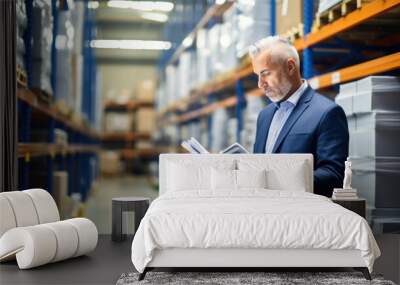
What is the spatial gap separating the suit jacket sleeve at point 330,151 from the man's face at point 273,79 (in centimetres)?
59

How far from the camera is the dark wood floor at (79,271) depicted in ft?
12.9

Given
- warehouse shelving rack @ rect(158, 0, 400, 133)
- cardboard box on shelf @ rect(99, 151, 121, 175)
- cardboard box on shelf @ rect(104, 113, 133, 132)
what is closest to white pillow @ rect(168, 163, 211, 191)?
warehouse shelving rack @ rect(158, 0, 400, 133)

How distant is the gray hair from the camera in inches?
241

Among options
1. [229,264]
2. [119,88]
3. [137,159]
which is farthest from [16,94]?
[119,88]

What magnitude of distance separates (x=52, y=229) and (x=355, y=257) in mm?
2119

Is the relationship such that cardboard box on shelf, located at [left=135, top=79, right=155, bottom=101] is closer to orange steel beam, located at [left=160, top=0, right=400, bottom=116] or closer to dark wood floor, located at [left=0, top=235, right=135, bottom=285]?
orange steel beam, located at [left=160, top=0, right=400, bottom=116]

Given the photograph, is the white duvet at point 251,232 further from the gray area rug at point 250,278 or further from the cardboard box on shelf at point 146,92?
the cardboard box on shelf at point 146,92

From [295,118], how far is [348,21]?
1.05m

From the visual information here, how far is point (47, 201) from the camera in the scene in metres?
4.90

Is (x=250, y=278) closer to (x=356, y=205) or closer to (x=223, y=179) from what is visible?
(x=223, y=179)

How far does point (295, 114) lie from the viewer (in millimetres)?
5906

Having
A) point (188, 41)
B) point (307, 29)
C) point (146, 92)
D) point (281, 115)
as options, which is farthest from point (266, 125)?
point (146, 92)

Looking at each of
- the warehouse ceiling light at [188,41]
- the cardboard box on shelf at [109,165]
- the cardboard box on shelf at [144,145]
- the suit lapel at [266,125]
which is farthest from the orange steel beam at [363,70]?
the cardboard box on shelf at [144,145]

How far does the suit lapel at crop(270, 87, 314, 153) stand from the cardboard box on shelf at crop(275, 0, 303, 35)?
0.84m
